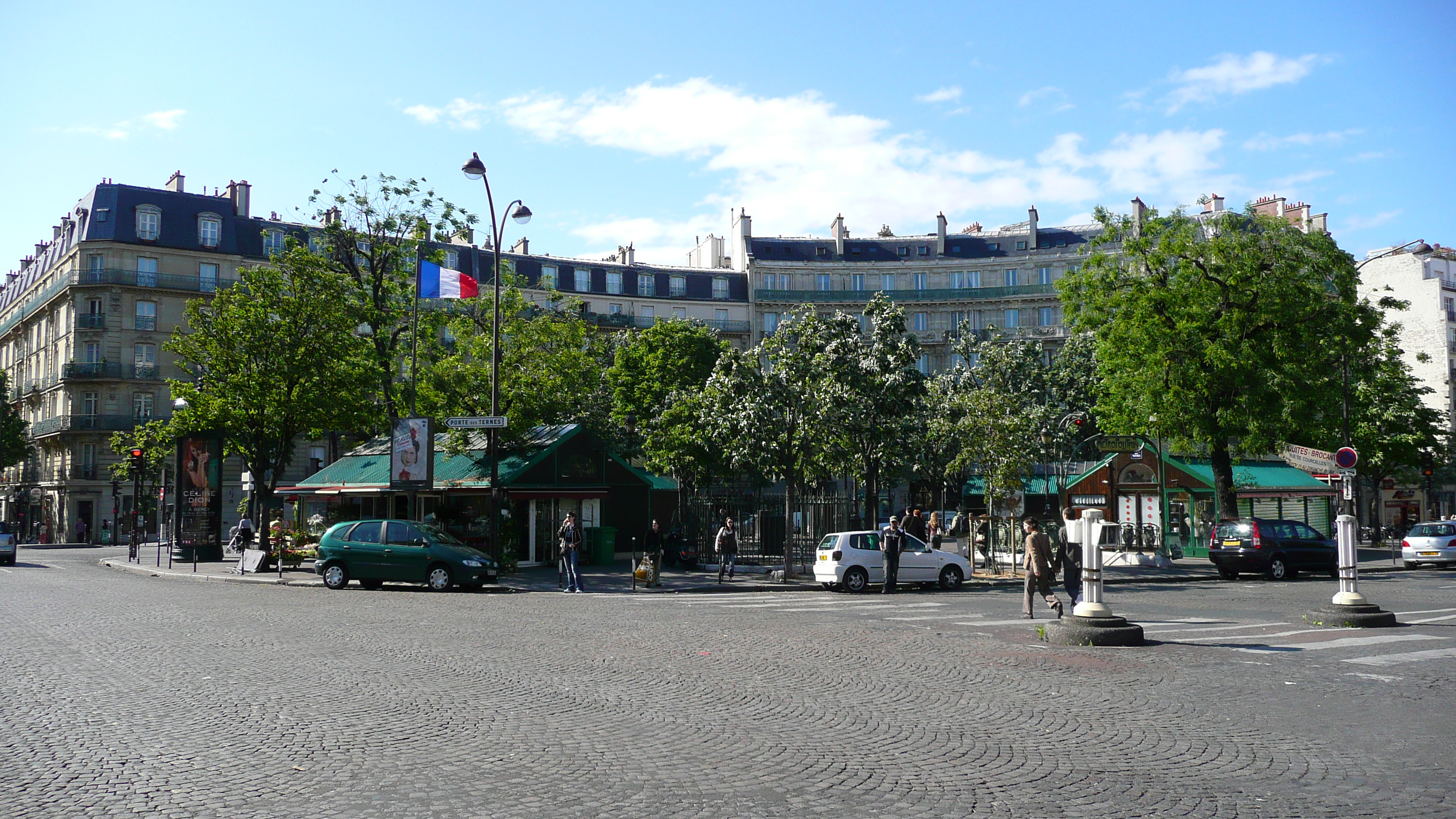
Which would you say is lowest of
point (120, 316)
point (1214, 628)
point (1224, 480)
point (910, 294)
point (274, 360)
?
point (1214, 628)

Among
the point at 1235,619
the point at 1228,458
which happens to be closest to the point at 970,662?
the point at 1235,619

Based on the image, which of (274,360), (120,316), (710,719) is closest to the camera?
(710,719)

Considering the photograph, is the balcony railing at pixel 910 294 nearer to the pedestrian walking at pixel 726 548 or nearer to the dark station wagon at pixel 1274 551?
the dark station wagon at pixel 1274 551

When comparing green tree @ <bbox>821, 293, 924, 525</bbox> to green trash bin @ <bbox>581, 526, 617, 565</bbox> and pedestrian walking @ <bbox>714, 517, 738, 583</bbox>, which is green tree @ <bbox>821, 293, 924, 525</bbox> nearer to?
pedestrian walking @ <bbox>714, 517, 738, 583</bbox>

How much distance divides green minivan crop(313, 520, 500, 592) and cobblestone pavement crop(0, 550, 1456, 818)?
6.64m

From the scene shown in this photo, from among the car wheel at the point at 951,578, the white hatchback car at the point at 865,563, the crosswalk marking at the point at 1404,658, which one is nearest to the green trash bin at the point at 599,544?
the white hatchback car at the point at 865,563

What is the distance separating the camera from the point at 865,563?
76.4 ft

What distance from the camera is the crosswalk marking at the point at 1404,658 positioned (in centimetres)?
1138

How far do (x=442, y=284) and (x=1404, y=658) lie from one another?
67.8ft

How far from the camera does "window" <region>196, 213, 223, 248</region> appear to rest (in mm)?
62188

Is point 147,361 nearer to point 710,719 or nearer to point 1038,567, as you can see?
point 1038,567

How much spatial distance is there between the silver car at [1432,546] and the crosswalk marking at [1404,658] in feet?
82.4

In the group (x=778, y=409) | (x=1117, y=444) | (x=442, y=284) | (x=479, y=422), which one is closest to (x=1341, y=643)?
(x=778, y=409)

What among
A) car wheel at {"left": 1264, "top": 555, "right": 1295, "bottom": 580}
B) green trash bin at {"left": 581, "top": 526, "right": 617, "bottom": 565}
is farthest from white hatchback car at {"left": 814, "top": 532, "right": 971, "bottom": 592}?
car wheel at {"left": 1264, "top": 555, "right": 1295, "bottom": 580}
